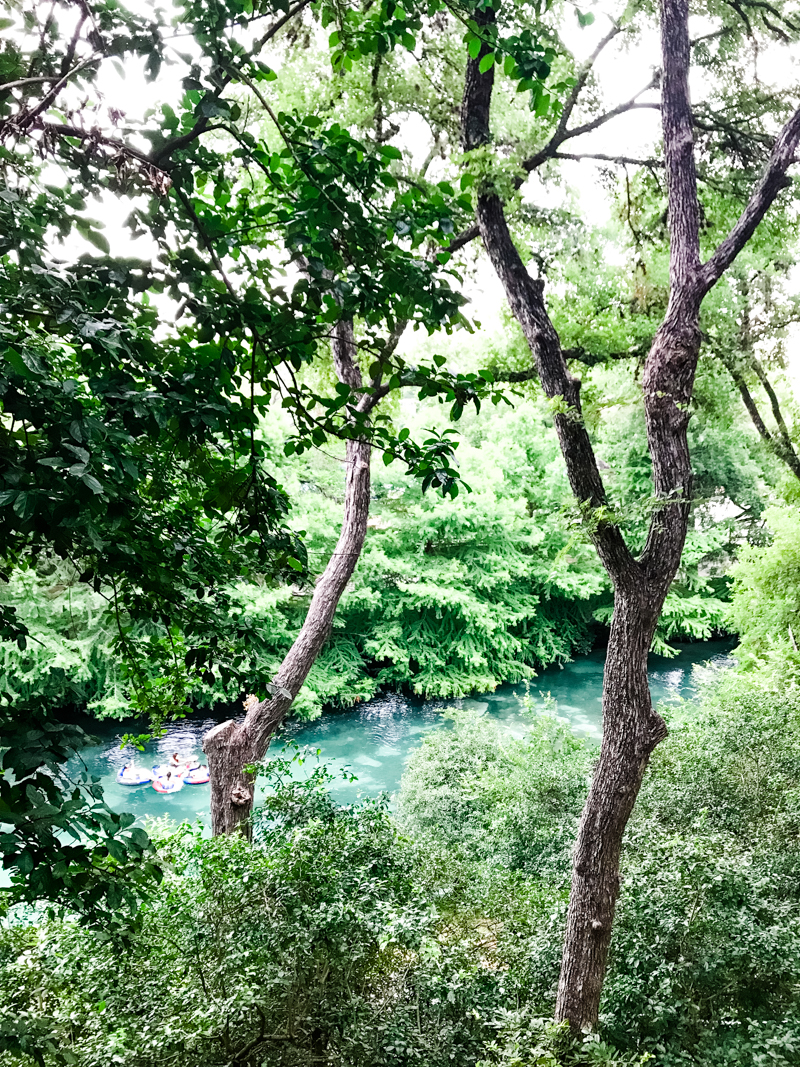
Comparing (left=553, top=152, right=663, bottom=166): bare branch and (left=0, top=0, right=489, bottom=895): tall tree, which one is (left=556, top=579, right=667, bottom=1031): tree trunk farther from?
(left=553, top=152, right=663, bottom=166): bare branch

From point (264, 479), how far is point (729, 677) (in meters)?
7.75

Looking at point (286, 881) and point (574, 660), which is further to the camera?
point (574, 660)

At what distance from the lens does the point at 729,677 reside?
795cm

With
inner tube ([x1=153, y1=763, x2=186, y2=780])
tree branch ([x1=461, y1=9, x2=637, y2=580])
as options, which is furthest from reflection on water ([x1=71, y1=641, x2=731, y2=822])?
tree branch ([x1=461, y1=9, x2=637, y2=580])

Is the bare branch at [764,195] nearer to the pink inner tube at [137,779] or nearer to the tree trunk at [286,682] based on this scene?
the tree trunk at [286,682]

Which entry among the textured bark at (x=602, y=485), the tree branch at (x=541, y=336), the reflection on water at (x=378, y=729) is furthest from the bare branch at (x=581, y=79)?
the reflection on water at (x=378, y=729)

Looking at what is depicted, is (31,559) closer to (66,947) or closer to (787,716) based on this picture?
(66,947)

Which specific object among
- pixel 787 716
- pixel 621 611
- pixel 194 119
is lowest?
pixel 787 716

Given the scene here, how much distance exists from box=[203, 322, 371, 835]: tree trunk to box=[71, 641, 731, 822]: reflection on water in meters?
4.30

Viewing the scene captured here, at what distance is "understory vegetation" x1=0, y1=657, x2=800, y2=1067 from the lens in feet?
8.30

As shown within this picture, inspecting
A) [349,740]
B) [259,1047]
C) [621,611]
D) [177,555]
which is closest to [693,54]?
[621,611]

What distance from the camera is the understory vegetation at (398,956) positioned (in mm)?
2531

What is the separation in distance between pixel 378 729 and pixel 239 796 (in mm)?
8449

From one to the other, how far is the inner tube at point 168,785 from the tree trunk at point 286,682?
5.80 meters
